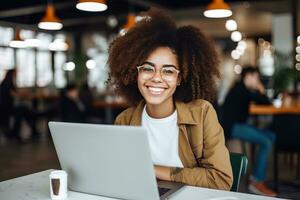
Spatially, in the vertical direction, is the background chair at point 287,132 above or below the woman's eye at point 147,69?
below

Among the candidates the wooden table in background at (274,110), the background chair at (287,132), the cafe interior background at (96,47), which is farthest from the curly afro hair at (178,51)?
the wooden table in background at (274,110)

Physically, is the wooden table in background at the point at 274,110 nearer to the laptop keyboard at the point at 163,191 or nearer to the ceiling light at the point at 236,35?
the laptop keyboard at the point at 163,191

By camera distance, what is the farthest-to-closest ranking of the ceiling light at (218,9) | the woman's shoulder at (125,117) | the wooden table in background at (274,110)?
the ceiling light at (218,9), the wooden table in background at (274,110), the woman's shoulder at (125,117)

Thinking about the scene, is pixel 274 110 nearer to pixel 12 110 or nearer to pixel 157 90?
pixel 157 90

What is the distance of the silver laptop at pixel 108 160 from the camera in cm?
118

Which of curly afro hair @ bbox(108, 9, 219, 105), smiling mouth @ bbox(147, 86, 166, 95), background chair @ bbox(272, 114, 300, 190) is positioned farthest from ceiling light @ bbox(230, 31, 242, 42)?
smiling mouth @ bbox(147, 86, 166, 95)

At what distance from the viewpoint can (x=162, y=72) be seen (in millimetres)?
1773

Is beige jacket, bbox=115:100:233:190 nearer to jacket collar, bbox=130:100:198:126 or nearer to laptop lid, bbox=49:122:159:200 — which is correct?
jacket collar, bbox=130:100:198:126

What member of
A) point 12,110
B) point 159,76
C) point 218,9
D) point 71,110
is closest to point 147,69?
point 159,76

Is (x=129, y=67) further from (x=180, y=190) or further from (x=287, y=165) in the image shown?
(x=287, y=165)

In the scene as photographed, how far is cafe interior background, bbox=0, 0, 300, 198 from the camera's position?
20.1 ft

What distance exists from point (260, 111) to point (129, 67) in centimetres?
322

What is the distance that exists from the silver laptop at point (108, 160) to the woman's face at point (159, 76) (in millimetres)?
459

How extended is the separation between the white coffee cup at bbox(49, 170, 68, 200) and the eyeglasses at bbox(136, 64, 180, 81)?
0.60m
